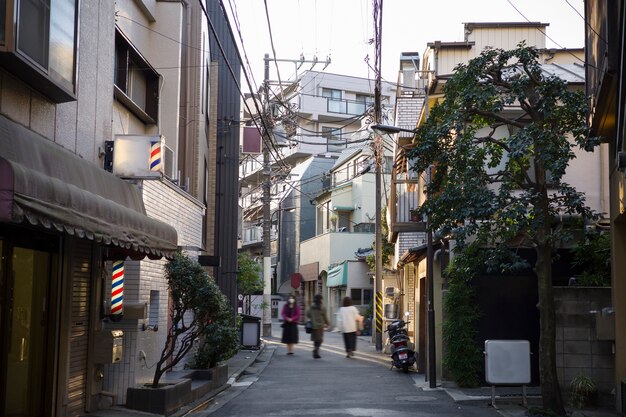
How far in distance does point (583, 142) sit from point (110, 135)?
766cm

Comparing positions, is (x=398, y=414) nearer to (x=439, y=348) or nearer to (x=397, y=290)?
(x=439, y=348)

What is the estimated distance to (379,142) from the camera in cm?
3030

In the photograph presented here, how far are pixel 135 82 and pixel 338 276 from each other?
31.0 meters

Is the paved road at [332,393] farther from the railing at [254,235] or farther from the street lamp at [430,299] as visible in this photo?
the railing at [254,235]

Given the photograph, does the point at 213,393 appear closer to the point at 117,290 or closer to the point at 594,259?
the point at 117,290

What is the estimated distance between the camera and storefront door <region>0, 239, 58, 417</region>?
32.9 ft

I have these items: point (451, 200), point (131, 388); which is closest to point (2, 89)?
point (131, 388)

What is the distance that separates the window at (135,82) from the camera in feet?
48.9

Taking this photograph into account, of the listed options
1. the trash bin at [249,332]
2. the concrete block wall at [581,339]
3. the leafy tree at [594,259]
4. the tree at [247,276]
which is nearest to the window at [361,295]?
the tree at [247,276]

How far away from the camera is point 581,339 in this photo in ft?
49.9

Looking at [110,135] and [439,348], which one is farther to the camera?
[439,348]

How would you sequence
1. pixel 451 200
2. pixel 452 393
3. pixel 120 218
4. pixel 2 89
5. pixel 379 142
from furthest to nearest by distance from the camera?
pixel 379 142, pixel 452 393, pixel 451 200, pixel 120 218, pixel 2 89

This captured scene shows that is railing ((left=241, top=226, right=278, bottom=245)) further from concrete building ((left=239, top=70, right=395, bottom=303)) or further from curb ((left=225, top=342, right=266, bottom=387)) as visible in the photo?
curb ((left=225, top=342, right=266, bottom=387))

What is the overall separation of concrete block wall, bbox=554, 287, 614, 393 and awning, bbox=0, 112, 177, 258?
753cm
